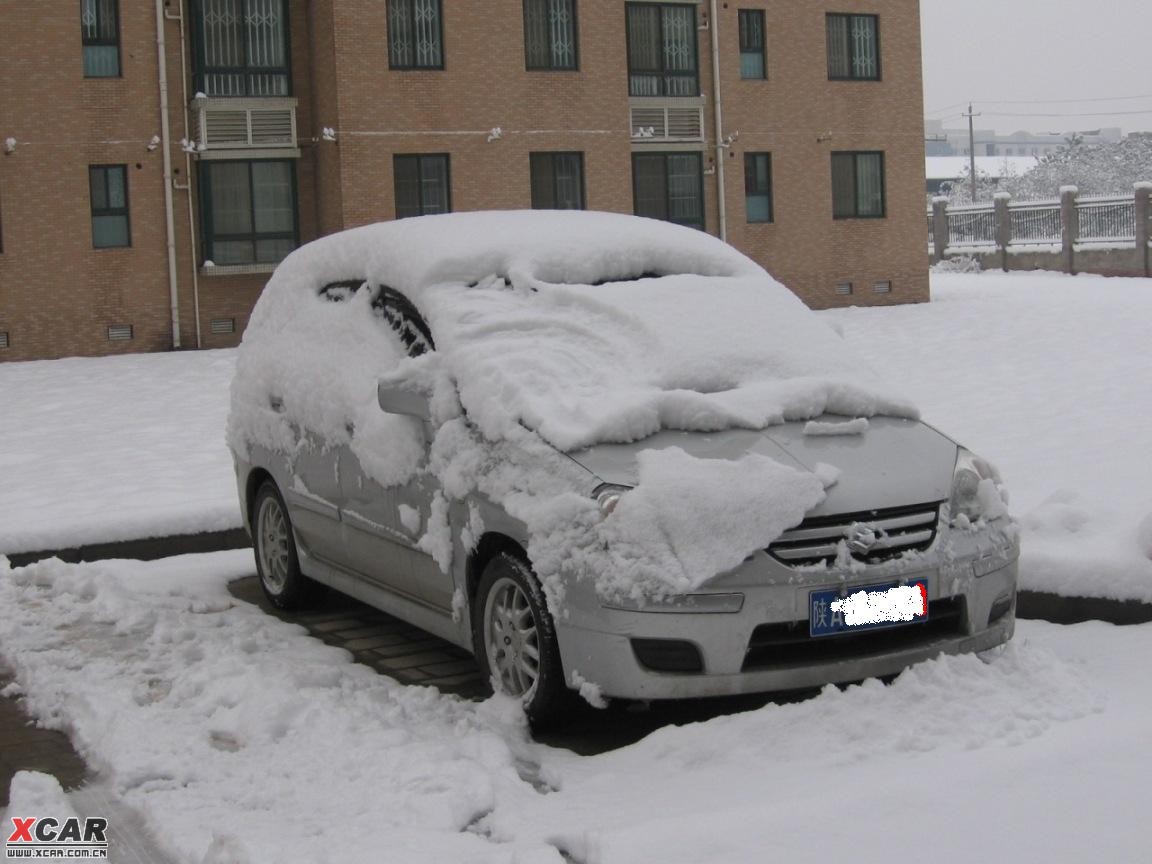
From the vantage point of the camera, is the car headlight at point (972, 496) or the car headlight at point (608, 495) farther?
the car headlight at point (972, 496)

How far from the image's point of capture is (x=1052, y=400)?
14094mm

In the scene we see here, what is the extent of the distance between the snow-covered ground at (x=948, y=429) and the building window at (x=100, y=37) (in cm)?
477

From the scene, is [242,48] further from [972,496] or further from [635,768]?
[635,768]

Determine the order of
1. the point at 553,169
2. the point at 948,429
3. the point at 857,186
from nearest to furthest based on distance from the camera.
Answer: the point at 948,429
the point at 553,169
the point at 857,186

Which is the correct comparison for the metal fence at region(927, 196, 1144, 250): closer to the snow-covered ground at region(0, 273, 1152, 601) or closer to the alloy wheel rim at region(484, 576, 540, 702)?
the snow-covered ground at region(0, 273, 1152, 601)

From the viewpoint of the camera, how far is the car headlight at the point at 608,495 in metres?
5.28

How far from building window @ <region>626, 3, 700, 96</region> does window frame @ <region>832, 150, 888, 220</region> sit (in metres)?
3.69

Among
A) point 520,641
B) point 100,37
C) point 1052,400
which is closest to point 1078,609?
point 520,641

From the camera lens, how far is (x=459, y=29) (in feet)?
86.5

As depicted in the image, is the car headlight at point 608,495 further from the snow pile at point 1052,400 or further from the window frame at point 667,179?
the window frame at point 667,179

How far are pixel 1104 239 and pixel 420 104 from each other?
64.6 ft

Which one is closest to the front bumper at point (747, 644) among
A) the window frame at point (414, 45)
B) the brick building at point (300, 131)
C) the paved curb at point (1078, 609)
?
the paved curb at point (1078, 609)

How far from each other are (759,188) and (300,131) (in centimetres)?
932

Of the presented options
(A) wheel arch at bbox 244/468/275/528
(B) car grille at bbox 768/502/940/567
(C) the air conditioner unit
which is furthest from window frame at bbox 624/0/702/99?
(B) car grille at bbox 768/502/940/567
